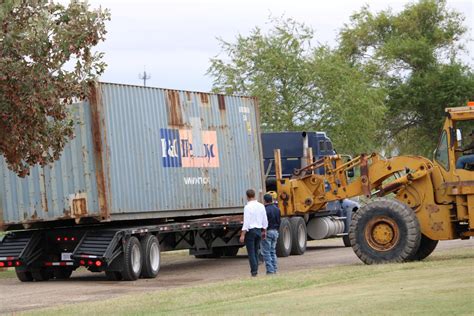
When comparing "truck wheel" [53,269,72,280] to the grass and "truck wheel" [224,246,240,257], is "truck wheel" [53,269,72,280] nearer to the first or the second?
the grass

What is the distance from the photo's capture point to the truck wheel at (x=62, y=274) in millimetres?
26344

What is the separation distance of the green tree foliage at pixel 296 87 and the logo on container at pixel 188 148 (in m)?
19.2

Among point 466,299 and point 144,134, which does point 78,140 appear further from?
point 466,299

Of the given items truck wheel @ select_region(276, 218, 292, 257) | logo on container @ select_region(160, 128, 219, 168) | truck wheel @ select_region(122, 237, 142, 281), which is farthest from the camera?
truck wheel @ select_region(276, 218, 292, 257)

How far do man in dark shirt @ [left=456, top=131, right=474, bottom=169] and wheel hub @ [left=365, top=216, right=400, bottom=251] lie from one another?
1773mm

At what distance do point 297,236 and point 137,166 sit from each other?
7.52 meters

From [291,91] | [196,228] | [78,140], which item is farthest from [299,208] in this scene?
[291,91]

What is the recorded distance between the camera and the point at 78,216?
78.3 ft

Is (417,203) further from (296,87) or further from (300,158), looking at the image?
(296,87)

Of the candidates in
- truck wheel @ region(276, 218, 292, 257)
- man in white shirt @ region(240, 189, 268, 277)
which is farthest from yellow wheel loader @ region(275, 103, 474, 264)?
truck wheel @ region(276, 218, 292, 257)

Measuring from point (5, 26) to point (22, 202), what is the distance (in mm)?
9604

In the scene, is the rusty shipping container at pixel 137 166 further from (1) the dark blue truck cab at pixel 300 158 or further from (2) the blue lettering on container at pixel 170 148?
(1) the dark blue truck cab at pixel 300 158

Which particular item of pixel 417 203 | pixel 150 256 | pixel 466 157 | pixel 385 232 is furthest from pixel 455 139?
pixel 150 256

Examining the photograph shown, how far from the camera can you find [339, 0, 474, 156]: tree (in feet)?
211
